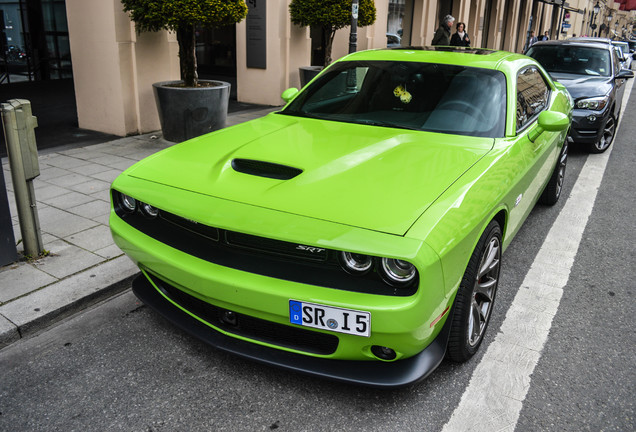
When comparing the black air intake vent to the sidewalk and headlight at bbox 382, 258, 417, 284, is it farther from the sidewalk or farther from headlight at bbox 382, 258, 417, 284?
the sidewalk

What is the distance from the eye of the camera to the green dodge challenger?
235cm

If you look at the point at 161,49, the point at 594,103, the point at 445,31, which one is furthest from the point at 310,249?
the point at 445,31

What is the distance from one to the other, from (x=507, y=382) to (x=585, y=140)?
6.37m

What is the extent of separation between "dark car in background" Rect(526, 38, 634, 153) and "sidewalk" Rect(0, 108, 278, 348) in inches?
254

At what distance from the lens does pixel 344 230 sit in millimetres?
2355

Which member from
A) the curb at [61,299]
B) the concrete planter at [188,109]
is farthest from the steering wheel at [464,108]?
the concrete planter at [188,109]

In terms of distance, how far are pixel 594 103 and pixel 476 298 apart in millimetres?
6186

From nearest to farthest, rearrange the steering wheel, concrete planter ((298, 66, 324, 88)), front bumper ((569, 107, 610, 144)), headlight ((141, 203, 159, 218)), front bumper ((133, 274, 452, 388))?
front bumper ((133, 274, 452, 388))
headlight ((141, 203, 159, 218))
the steering wheel
front bumper ((569, 107, 610, 144))
concrete planter ((298, 66, 324, 88))

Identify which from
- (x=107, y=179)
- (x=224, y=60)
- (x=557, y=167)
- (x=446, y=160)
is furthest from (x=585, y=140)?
(x=224, y=60)

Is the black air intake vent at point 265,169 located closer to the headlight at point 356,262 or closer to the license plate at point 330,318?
the headlight at point 356,262

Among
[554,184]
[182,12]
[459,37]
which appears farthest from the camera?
[459,37]

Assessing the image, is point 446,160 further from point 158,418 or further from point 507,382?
point 158,418

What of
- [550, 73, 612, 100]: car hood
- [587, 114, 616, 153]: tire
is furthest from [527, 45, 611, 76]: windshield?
[587, 114, 616, 153]: tire

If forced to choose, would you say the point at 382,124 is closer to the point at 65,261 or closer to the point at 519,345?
the point at 519,345
